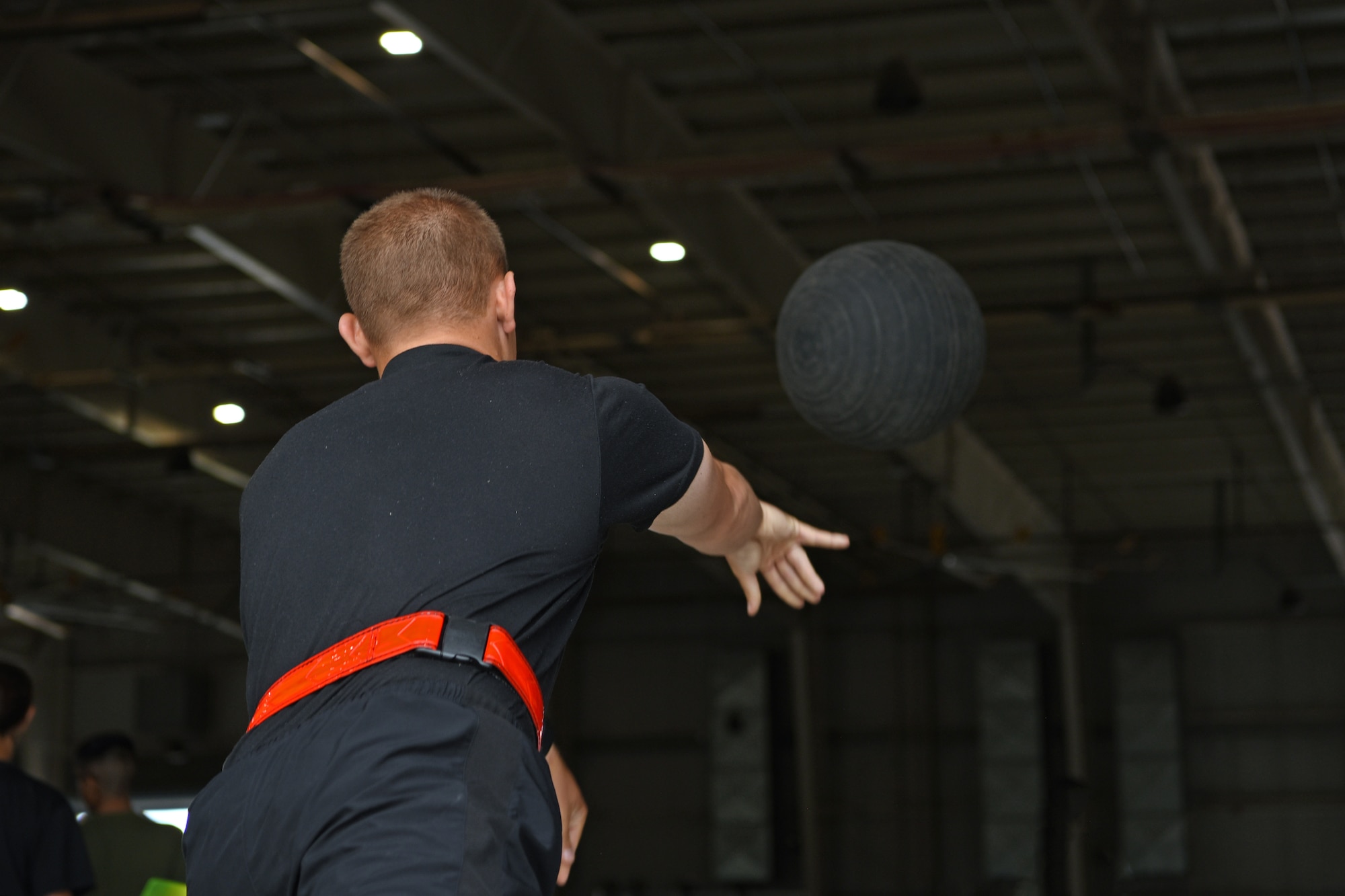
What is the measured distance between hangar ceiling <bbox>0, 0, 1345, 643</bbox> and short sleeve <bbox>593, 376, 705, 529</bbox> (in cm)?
706

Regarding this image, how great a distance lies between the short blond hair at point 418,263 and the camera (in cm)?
199

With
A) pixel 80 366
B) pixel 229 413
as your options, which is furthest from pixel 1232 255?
pixel 80 366

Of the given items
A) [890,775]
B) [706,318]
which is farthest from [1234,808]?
[706,318]

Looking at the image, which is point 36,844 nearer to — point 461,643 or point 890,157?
point 461,643

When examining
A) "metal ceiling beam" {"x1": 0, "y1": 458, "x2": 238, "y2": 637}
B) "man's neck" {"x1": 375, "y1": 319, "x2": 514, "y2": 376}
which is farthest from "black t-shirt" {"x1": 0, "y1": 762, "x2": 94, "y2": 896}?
"metal ceiling beam" {"x1": 0, "y1": 458, "x2": 238, "y2": 637}

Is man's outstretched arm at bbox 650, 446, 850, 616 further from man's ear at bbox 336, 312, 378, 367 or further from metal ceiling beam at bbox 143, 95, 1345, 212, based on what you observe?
metal ceiling beam at bbox 143, 95, 1345, 212

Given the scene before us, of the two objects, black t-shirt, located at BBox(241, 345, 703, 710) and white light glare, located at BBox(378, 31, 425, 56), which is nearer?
black t-shirt, located at BBox(241, 345, 703, 710)

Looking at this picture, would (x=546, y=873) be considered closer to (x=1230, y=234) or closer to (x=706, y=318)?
(x=1230, y=234)

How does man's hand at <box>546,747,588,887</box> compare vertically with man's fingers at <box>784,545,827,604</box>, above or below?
below

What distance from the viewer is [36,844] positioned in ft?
15.7

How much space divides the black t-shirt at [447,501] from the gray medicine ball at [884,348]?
8.81 ft

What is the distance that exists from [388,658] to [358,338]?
0.51 meters

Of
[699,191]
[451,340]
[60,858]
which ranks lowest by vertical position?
[60,858]

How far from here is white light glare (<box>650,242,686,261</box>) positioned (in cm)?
1235
